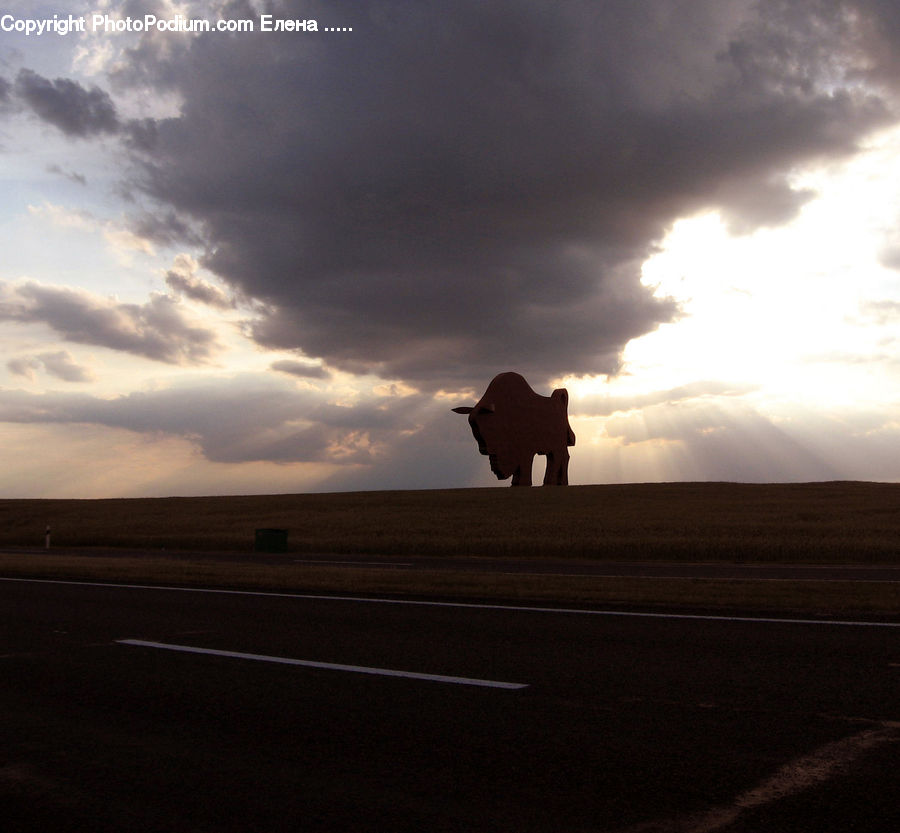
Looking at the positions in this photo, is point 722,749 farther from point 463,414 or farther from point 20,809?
point 463,414

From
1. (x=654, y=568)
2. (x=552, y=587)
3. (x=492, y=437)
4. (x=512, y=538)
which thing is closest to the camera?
(x=552, y=587)

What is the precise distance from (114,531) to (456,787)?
131 feet

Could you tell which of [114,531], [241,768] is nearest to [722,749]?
[241,768]

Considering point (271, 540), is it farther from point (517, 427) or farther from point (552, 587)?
point (517, 427)

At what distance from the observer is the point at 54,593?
47.3 ft

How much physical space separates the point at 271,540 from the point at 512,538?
8.66 m

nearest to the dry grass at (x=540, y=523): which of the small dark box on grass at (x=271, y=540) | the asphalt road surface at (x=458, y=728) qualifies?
the small dark box on grass at (x=271, y=540)

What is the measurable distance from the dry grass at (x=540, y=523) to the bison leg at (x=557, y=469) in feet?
6.64

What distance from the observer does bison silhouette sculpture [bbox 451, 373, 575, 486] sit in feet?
145

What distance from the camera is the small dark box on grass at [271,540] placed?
30.3 meters

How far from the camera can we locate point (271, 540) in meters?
30.4

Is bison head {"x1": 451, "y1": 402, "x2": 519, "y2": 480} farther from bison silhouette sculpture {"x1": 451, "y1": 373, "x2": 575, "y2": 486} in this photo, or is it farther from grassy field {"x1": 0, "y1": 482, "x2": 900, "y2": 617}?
grassy field {"x1": 0, "y1": 482, "x2": 900, "y2": 617}

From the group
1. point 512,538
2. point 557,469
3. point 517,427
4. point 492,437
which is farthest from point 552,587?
point 557,469

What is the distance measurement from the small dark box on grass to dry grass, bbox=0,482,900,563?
1281 millimetres
